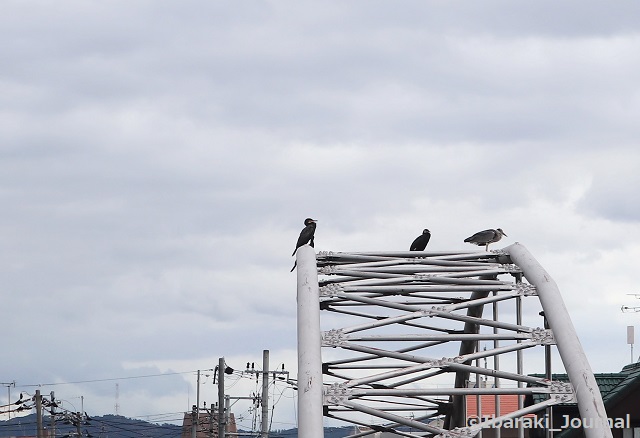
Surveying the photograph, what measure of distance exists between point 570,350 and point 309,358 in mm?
2997

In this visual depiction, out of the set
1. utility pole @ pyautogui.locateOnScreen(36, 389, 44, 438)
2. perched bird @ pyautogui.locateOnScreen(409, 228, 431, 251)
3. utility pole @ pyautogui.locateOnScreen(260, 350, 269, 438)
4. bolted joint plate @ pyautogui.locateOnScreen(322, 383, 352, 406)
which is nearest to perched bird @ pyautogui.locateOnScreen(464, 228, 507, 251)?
perched bird @ pyautogui.locateOnScreen(409, 228, 431, 251)

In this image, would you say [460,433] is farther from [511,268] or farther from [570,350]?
[511,268]

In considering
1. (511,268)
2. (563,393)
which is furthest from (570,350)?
(511,268)

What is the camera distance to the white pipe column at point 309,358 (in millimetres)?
12309

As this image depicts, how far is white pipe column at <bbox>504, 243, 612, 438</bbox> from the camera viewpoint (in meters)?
12.8

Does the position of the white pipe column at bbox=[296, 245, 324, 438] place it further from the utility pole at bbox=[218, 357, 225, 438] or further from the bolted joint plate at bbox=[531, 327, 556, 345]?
the utility pole at bbox=[218, 357, 225, 438]

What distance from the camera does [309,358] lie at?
13.0 meters

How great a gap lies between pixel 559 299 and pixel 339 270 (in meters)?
3.03

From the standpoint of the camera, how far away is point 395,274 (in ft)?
53.1

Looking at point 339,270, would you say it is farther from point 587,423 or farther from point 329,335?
point 587,423

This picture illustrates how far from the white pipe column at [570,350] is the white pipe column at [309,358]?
275 cm

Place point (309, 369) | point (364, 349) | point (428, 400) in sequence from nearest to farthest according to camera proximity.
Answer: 1. point (309, 369)
2. point (364, 349)
3. point (428, 400)

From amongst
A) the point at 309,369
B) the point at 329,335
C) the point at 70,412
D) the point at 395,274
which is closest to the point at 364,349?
the point at 329,335

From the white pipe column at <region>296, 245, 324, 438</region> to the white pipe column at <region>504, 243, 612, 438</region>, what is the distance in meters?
2.75
